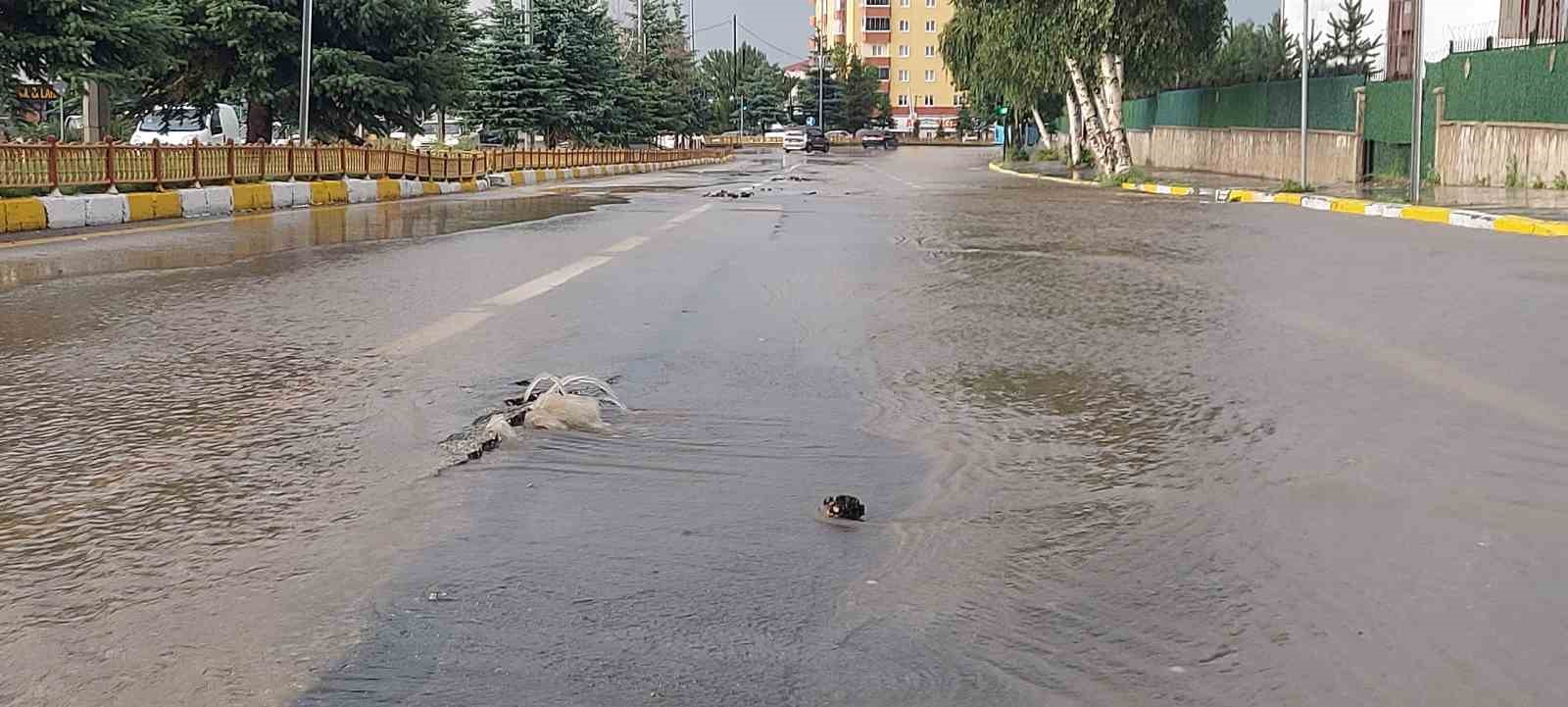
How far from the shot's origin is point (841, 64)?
150750 mm

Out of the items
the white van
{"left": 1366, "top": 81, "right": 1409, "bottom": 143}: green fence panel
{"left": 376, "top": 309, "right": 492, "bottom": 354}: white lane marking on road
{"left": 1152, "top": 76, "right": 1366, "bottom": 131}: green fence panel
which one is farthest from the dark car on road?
{"left": 376, "top": 309, "right": 492, "bottom": 354}: white lane marking on road

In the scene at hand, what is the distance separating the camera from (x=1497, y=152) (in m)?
27.9

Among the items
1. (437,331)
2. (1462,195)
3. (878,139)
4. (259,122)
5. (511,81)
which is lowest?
(437,331)

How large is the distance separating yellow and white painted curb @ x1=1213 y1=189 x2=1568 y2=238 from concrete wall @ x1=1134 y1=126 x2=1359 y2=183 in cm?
621

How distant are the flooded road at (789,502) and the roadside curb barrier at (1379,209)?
26.9 ft

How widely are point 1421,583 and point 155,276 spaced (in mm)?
10272

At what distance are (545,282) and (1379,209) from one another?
15.5 meters

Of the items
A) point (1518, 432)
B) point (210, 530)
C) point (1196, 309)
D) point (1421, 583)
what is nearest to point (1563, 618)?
point (1421, 583)

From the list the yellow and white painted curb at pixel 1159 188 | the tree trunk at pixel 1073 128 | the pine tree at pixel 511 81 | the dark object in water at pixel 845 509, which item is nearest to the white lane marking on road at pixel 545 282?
the dark object in water at pixel 845 509

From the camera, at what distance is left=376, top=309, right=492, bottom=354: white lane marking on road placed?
8.27m

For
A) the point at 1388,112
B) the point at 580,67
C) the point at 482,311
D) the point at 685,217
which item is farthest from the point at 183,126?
the point at 482,311

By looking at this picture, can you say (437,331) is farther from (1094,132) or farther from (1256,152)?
(1094,132)

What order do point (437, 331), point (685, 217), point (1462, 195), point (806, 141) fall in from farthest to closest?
point (806, 141)
point (1462, 195)
point (685, 217)
point (437, 331)

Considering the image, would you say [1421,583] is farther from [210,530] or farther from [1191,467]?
[210,530]
